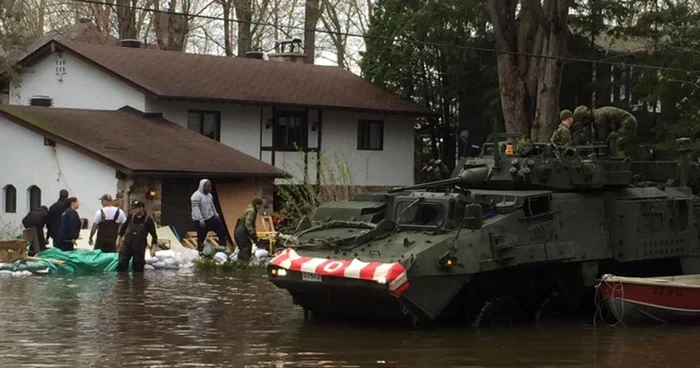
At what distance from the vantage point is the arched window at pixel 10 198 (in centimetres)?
3512

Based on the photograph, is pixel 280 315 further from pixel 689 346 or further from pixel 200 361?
pixel 689 346

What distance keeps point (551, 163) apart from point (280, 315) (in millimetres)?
4368

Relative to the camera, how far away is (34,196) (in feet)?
113

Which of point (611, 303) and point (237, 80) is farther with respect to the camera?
point (237, 80)

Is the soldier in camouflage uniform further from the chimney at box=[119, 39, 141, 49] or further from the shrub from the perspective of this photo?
the chimney at box=[119, 39, 141, 49]

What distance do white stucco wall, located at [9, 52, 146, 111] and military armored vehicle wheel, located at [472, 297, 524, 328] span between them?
2164 cm

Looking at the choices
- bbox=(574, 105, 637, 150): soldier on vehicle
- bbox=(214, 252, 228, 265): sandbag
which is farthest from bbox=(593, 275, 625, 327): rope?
bbox=(214, 252, 228, 265): sandbag

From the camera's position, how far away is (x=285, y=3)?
182 ft

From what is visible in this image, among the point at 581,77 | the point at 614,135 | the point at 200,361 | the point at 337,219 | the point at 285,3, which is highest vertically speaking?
the point at 285,3

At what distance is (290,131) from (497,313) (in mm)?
24156

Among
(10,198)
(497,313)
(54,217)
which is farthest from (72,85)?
(497,313)

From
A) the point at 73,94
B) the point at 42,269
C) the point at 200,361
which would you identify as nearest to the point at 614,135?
the point at 200,361

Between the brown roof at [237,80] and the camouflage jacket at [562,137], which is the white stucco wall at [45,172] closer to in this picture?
the brown roof at [237,80]

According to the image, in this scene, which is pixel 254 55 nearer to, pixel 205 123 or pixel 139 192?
pixel 205 123
